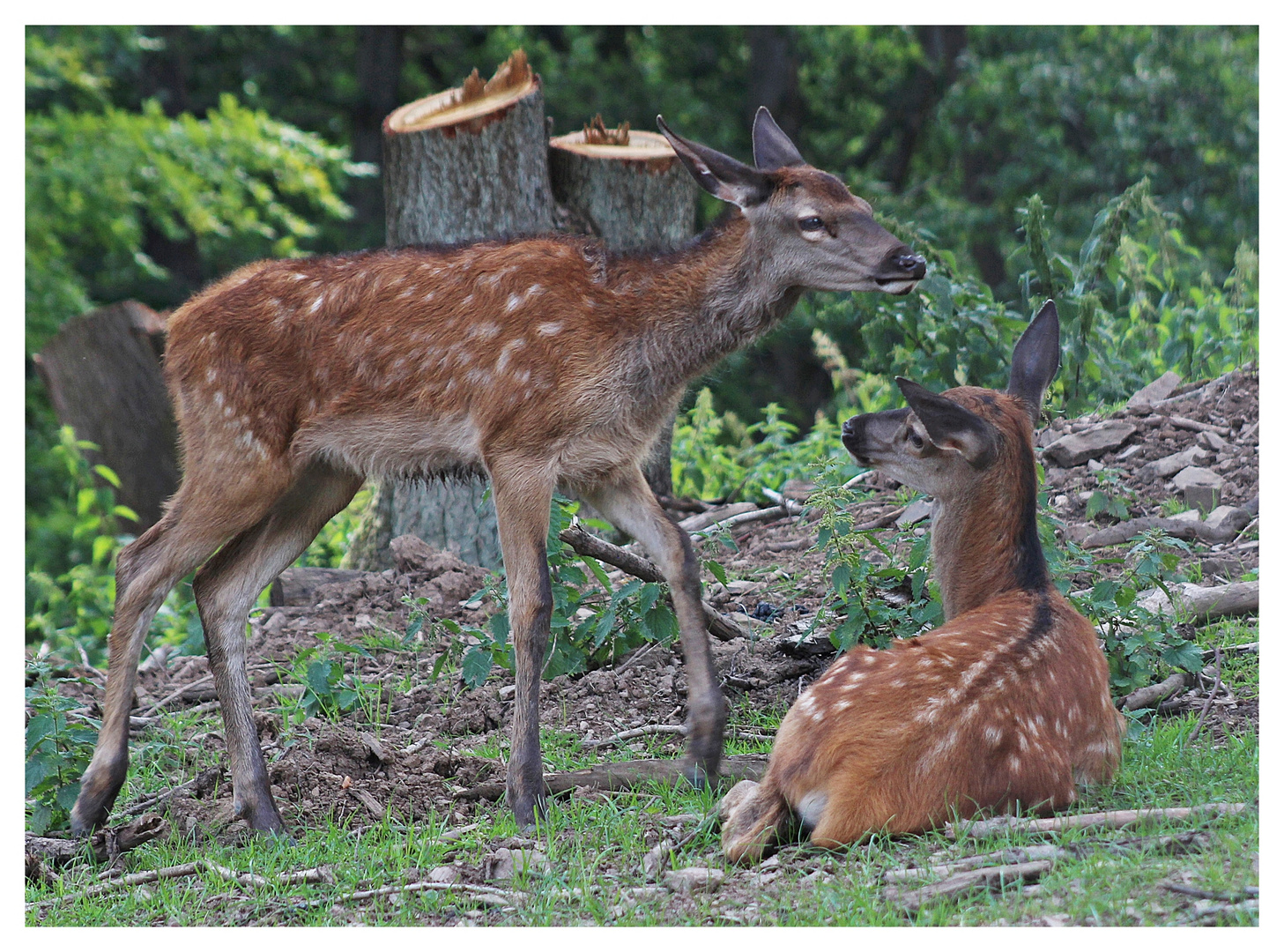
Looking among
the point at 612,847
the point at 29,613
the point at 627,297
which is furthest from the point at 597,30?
the point at 612,847

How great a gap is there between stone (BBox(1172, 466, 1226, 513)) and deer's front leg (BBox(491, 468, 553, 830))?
3.87 metres

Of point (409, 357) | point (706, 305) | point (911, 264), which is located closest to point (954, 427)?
point (911, 264)

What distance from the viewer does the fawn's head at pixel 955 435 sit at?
524 cm

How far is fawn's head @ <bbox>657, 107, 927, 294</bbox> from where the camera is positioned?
17.7ft

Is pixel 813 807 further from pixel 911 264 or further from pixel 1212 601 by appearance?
pixel 1212 601

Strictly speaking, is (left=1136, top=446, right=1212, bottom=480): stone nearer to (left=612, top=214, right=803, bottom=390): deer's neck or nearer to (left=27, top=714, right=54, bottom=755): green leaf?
(left=612, top=214, right=803, bottom=390): deer's neck

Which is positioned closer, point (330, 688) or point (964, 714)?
point (964, 714)

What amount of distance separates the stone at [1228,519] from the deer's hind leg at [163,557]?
→ 465 cm

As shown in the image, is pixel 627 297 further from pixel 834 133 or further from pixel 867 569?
pixel 834 133

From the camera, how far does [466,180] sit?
8031 millimetres

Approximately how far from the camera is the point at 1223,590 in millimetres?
6418

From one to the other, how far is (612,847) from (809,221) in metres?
2.49

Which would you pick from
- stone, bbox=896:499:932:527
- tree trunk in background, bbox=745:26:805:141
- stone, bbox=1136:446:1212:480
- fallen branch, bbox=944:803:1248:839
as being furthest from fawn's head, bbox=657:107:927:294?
tree trunk in background, bbox=745:26:805:141

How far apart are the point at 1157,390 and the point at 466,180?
4399 mm
